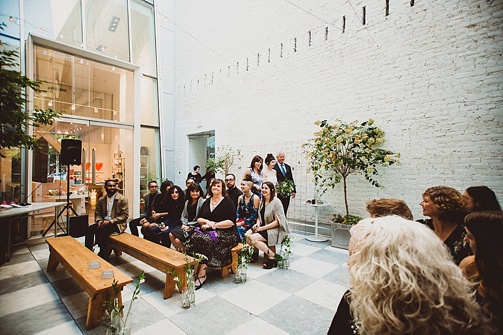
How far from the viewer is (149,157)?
308 inches

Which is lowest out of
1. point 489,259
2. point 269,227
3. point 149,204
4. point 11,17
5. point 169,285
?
point 169,285

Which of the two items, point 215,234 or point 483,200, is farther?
point 215,234

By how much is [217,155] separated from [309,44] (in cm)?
391

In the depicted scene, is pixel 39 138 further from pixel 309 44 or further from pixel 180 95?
pixel 309 44

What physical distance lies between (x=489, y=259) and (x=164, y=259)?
8.60ft

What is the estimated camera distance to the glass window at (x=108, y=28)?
663cm

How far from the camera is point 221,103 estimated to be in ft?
24.6

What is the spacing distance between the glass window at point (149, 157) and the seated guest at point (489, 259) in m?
7.71

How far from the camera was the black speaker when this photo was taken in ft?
15.2

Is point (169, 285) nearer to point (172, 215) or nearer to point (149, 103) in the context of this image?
point (172, 215)

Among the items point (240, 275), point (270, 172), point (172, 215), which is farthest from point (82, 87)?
Answer: point (240, 275)

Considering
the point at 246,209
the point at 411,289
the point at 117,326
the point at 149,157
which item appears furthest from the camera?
the point at 149,157

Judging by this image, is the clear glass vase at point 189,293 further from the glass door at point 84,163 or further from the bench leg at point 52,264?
the glass door at point 84,163

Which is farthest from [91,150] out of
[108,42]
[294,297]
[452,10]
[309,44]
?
[452,10]
